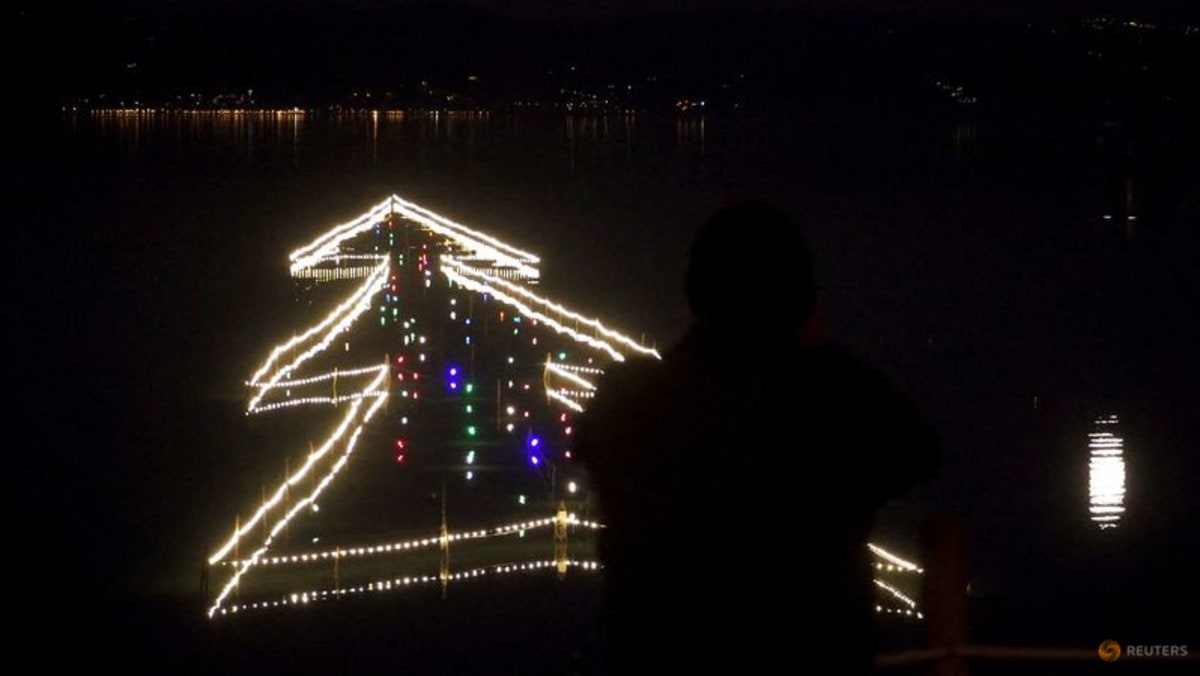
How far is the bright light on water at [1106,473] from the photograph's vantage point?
26516 millimetres

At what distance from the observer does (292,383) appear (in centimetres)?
2648

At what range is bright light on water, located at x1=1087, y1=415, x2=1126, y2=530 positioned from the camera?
26516 millimetres

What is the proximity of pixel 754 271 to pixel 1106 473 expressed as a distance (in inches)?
1058

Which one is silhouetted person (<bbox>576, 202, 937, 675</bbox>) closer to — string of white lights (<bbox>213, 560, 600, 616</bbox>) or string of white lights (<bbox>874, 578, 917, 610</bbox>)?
string of white lights (<bbox>213, 560, 600, 616</bbox>)

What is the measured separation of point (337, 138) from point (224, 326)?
487 feet

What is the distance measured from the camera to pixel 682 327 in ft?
153

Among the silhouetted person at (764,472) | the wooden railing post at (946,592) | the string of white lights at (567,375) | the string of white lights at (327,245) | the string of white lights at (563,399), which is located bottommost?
the string of white lights at (327,245)

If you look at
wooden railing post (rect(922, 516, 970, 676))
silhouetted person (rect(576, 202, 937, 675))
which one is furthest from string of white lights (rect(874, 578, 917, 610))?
silhouetted person (rect(576, 202, 937, 675))

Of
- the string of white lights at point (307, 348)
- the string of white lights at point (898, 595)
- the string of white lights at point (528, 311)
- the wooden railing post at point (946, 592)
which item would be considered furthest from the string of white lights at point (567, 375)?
the wooden railing post at point (946, 592)

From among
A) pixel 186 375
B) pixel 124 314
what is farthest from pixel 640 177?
pixel 186 375

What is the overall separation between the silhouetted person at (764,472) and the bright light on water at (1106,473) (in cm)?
2275

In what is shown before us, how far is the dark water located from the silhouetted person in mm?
82

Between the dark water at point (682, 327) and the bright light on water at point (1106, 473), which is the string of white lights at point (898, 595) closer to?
the dark water at point (682, 327)

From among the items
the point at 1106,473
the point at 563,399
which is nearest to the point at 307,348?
the point at 563,399
